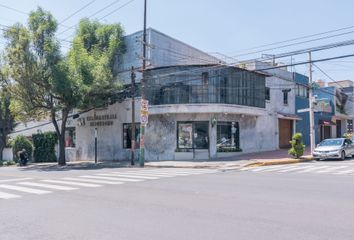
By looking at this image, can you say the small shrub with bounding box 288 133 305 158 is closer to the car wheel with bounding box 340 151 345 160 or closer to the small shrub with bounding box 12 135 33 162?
the car wheel with bounding box 340 151 345 160

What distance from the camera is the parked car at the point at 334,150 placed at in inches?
1054

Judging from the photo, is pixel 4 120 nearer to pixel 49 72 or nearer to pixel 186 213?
pixel 49 72

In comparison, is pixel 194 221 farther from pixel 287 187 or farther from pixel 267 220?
pixel 287 187

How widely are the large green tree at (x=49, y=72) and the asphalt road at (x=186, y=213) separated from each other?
16.7 meters

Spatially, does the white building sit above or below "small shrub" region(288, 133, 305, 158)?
above

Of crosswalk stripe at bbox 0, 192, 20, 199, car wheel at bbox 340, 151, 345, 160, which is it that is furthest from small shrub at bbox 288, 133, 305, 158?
crosswalk stripe at bbox 0, 192, 20, 199

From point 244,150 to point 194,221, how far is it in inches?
963

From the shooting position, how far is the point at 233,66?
1177 inches

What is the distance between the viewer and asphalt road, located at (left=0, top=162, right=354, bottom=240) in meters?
7.09

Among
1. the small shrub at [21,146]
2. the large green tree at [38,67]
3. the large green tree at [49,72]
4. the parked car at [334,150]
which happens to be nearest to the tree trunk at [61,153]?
the large green tree at [49,72]

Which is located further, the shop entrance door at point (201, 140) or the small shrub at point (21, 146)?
the small shrub at point (21, 146)

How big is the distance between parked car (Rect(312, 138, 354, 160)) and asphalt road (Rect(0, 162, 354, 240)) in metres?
14.0

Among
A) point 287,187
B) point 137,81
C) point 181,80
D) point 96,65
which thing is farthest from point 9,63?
point 287,187

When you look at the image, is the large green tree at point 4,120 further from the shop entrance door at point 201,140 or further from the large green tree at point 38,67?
the shop entrance door at point 201,140
